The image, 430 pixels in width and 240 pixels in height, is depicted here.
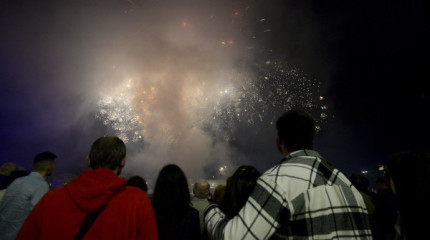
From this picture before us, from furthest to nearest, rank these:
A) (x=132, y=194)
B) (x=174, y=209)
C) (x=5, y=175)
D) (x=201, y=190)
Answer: (x=5, y=175) → (x=201, y=190) → (x=174, y=209) → (x=132, y=194)

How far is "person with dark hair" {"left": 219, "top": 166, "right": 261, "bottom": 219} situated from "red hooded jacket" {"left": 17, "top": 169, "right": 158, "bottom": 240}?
39.7 inches

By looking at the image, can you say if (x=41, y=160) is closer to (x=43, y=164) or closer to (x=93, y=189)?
(x=43, y=164)

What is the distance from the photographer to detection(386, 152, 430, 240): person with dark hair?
1990 millimetres

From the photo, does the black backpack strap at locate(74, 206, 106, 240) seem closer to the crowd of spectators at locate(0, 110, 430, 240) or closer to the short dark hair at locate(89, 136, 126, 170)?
the crowd of spectators at locate(0, 110, 430, 240)

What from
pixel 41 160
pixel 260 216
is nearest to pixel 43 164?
pixel 41 160

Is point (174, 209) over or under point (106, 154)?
under

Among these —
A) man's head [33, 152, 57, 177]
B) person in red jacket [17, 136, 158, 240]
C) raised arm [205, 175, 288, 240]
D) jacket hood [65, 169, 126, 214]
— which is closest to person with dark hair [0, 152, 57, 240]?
man's head [33, 152, 57, 177]

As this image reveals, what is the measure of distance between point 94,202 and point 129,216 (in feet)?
1.17

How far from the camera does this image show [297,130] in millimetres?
2109

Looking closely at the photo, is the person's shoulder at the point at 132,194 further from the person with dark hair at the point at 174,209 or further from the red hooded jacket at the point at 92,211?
the person with dark hair at the point at 174,209

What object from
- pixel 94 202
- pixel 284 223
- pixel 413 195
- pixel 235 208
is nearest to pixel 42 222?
pixel 94 202

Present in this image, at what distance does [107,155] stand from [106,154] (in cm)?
2

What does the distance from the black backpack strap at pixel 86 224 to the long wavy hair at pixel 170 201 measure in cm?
155

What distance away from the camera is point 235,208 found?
2.83 metres
